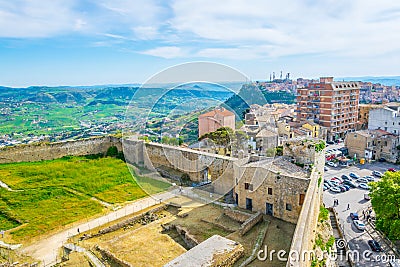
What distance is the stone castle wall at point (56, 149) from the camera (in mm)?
20344

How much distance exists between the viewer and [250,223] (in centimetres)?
1173

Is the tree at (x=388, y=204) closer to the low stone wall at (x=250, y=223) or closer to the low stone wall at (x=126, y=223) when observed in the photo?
the low stone wall at (x=250, y=223)

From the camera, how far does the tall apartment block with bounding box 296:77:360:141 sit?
43.1 m

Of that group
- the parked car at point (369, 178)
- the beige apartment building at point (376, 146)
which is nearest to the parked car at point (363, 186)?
the parked car at point (369, 178)

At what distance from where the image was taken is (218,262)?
8617 mm

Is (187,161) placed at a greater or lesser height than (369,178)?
greater

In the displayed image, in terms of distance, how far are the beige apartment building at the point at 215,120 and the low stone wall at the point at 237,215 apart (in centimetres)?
713

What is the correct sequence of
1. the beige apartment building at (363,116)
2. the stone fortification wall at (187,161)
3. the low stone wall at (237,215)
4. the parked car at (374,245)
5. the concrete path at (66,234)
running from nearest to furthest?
the concrete path at (66,234) → the low stone wall at (237,215) → the parked car at (374,245) → the stone fortification wall at (187,161) → the beige apartment building at (363,116)

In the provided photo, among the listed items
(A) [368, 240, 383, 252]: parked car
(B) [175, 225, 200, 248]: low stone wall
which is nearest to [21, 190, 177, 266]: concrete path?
(B) [175, 225, 200, 248]: low stone wall

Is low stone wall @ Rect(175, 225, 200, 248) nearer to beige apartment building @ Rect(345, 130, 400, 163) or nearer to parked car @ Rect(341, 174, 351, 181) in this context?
parked car @ Rect(341, 174, 351, 181)

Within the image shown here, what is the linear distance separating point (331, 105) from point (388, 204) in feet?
103

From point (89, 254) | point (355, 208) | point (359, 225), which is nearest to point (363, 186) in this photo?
point (355, 208)

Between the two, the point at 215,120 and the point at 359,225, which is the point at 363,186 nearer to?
the point at 359,225

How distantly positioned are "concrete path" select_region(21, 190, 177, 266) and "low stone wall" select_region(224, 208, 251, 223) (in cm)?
373
